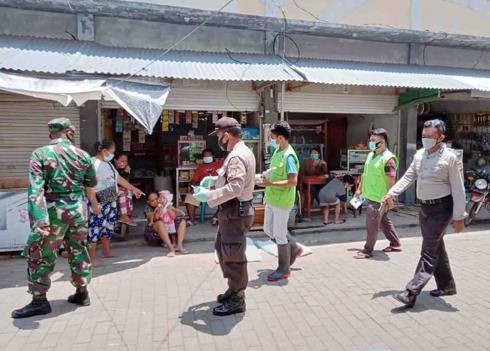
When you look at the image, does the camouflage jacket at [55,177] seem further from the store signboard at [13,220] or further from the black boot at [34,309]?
the store signboard at [13,220]

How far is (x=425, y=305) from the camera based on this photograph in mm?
4090

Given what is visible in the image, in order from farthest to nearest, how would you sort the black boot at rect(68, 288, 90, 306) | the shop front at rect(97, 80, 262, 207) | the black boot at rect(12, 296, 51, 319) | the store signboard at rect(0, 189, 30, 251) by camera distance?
the shop front at rect(97, 80, 262, 207)
the store signboard at rect(0, 189, 30, 251)
the black boot at rect(68, 288, 90, 306)
the black boot at rect(12, 296, 51, 319)

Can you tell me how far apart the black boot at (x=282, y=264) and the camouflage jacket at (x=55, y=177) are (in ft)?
7.10

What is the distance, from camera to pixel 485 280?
4.81m

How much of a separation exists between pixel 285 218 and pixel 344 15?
5.65 m

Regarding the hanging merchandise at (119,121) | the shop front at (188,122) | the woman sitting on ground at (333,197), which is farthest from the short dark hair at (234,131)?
the hanging merchandise at (119,121)

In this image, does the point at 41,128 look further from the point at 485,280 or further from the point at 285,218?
the point at 485,280

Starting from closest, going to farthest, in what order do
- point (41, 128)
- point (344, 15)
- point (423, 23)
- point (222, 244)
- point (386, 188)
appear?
1. point (222, 244)
2. point (386, 188)
3. point (41, 128)
4. point (344, 15)
5. point (423, 23)

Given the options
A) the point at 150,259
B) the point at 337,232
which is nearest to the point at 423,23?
the point at 337,232

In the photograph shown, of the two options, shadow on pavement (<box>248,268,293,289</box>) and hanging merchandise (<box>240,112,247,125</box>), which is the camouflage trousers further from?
Answer: hanging merchandise (<box>240,112,247,125</box>)

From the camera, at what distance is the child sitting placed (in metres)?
5.94

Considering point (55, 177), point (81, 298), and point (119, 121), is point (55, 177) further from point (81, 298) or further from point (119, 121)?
point (119, 121)

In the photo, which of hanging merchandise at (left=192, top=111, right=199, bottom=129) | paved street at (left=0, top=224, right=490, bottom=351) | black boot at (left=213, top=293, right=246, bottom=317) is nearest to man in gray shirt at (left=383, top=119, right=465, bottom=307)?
paved street at (left=0, top=224, right=490, bottom=351)

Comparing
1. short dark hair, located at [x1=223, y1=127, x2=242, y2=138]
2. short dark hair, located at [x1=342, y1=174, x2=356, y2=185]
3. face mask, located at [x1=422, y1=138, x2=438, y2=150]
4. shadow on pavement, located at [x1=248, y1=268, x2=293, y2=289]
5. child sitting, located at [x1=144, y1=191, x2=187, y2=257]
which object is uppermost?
short dark hair, located at [x1=223, y1=127, x2=242, y2=138]
